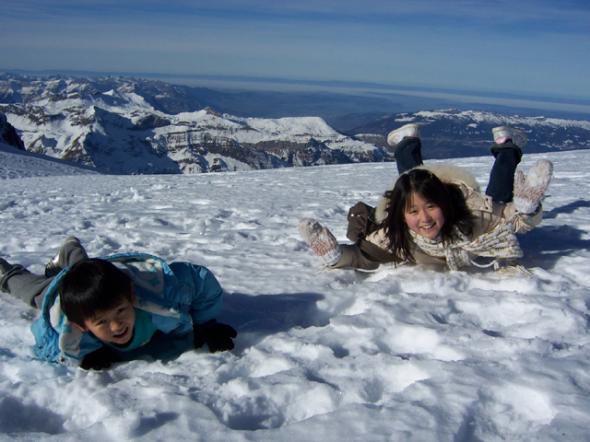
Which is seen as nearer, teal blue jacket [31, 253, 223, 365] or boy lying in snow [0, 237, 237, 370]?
boy lying in snow [0, 237, 237, 370]

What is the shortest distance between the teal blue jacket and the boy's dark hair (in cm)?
22

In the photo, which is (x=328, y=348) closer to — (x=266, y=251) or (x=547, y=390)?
(x=547, y=390)

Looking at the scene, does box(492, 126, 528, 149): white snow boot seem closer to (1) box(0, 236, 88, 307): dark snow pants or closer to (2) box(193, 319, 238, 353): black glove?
(2) box(193, 319, 238, 353): black glove

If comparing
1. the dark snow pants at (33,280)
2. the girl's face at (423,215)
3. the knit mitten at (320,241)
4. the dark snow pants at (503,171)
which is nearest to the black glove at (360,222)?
the knit mitten at (320,241)

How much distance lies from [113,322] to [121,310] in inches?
3.2

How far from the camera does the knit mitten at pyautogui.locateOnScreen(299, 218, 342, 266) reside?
474cm

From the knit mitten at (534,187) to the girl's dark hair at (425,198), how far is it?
434mm

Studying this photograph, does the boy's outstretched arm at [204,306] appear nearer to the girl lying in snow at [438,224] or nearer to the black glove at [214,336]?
the black glove at [214,336]

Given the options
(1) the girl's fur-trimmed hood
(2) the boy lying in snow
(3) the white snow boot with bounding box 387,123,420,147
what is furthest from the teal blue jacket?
(3) the white snow boot with bounding box 387,123,420,147

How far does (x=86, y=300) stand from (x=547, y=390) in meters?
2.38

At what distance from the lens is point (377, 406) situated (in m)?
2.57

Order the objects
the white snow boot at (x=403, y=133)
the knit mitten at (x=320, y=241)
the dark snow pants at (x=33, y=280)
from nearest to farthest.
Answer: the dark snow pants at (x=33, y=280) < the knit mitten at (x=320, y=241) < the white snow boot at (x=403, y=133)

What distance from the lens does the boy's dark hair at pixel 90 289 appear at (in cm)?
276

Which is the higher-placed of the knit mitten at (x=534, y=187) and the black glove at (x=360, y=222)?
the knit mitten at (x=534, y=187)
